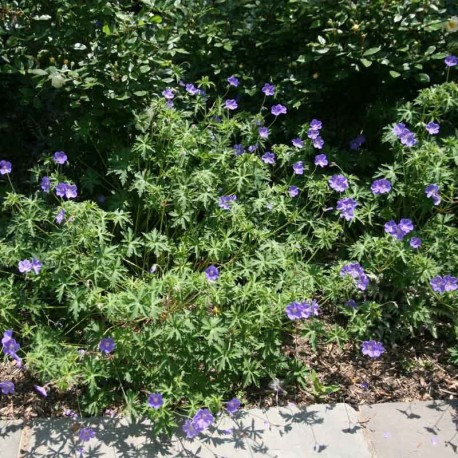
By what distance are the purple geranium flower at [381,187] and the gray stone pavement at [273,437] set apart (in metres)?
1.19

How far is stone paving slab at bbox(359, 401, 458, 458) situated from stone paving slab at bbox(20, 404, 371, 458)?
87 mm

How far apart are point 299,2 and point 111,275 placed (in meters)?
1.97

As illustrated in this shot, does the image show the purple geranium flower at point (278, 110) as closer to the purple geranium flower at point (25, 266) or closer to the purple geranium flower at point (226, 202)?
the purple geranium flower at point (226, 202)

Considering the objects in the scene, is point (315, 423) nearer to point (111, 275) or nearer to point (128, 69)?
point (111, 275)

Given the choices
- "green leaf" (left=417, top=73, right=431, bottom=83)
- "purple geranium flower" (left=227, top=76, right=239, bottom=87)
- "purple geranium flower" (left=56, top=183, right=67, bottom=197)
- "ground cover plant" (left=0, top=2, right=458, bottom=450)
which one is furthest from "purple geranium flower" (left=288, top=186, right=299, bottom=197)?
"purple geranium flower" (left=56, top=183, right=67, bottom=197)

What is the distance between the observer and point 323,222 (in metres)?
3.64

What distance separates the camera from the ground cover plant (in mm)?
2936

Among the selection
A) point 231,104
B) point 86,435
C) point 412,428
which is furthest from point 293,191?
point 86,435

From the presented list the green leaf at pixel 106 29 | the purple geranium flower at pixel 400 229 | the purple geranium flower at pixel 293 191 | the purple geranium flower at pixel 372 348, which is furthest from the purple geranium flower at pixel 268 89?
the purple geranium flower at pixel 372 348

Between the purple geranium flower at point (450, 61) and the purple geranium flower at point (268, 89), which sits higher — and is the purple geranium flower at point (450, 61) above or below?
above

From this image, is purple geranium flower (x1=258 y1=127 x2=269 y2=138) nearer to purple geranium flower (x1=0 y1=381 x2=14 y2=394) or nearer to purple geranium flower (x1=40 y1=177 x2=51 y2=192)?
purple geranium flower (x1=40 y1=177 x2=51 y2=192)

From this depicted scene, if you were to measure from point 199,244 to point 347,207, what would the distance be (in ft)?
2.68

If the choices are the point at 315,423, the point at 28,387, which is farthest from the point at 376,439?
the point at 28,387

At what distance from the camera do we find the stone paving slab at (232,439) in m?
2.82
